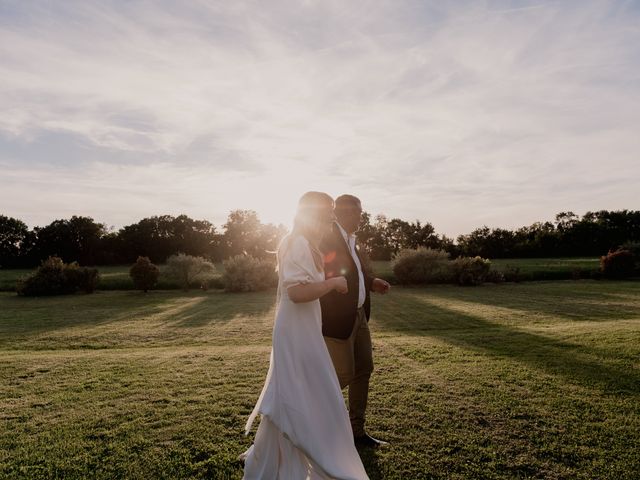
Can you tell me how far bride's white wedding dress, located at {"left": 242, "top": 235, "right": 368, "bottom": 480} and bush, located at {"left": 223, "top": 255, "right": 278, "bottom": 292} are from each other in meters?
26.5

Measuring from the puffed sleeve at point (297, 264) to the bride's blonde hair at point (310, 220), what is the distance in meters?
0.07

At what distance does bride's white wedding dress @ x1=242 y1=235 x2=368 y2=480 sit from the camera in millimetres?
3588

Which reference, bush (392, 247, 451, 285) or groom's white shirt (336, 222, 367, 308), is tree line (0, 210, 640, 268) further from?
groom's white shirt (336, 222, 367, 308)

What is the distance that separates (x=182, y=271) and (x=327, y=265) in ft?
97.0

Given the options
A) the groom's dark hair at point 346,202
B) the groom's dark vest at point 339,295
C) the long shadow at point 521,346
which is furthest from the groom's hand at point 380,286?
the long shadow at point 521,346

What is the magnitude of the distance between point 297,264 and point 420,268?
29.6 meters

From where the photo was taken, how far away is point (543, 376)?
24.0 ft

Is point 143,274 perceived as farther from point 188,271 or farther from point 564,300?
point 564,300

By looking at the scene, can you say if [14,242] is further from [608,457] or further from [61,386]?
[608,457]

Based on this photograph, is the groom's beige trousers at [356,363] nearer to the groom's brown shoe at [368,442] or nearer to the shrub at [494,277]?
the groom's brown shoe at [368,442]

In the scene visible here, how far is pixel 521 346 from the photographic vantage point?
32.8 ft

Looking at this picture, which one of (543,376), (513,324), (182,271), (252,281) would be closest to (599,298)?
(513,324)

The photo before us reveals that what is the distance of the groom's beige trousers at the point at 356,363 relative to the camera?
4.72m

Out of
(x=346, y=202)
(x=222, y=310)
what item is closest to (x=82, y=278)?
(x=222, y=310)
